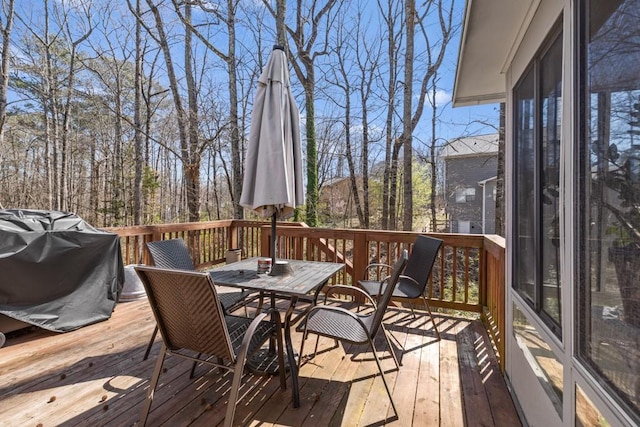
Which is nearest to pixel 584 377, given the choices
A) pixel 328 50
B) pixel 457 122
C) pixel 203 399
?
pixel 203 399

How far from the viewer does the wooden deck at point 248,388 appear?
6.50ft

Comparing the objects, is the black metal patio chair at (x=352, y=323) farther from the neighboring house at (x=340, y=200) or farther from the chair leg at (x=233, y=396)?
the neighboring house at (x=340, y=200)

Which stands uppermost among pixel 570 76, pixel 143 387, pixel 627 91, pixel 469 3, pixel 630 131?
pixel 469 3

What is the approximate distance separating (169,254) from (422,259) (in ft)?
8.17

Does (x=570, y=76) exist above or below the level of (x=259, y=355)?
above

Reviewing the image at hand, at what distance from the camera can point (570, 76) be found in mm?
1308

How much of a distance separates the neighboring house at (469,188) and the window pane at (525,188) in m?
12.2

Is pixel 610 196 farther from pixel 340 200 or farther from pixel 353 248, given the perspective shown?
pixel 340 200

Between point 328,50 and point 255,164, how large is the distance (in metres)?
9.89

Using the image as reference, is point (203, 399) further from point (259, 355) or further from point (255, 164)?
point (255, 164)

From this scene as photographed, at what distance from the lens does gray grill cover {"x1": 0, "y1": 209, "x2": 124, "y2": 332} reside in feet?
9.50

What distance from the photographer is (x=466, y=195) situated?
15.3m

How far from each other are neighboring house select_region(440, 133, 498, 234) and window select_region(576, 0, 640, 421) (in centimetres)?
1335

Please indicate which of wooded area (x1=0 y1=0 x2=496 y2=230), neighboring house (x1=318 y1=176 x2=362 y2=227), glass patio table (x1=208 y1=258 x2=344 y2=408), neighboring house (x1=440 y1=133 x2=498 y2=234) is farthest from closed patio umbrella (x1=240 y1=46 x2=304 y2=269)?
neighboring house (x1=440 y1=133 x2=498 y2=234)
